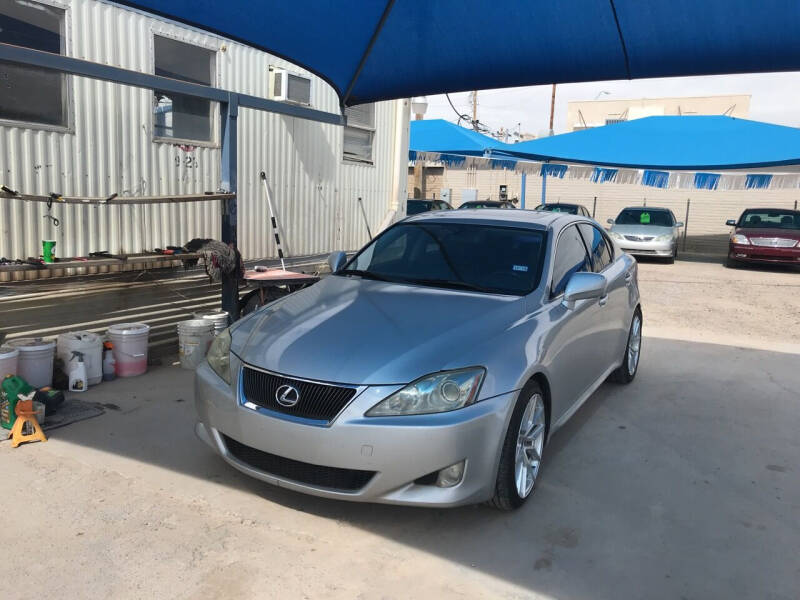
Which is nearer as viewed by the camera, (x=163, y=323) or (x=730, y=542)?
(x=730, y=542)

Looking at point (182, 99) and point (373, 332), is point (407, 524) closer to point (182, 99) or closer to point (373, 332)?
point (373, 332)

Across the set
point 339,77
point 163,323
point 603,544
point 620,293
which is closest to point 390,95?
point 339,77

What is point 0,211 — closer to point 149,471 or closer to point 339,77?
point 339,77

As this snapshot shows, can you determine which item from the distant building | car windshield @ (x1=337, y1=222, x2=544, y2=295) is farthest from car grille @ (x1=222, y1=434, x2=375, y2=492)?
the distant building

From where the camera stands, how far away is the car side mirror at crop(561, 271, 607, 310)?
13.5ft

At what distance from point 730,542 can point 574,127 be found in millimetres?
45518

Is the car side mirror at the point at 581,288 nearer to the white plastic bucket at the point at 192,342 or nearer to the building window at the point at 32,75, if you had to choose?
the white plastic bucket at the point at 192,342

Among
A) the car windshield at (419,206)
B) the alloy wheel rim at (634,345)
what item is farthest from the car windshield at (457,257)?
the car windshield at (419,206)

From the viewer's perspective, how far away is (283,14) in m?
5.05

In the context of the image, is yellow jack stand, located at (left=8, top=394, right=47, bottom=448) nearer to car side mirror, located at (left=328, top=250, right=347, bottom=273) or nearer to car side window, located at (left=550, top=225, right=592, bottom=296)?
car side mirror, located at (left=328, top=250, right=347, bottom=273)

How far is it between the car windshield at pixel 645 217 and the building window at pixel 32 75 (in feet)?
47.1

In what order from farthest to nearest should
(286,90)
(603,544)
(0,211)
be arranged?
(286,90) → (0,211) → (603,544)

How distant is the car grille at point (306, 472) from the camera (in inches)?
123

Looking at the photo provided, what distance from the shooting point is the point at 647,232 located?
17.1 m
